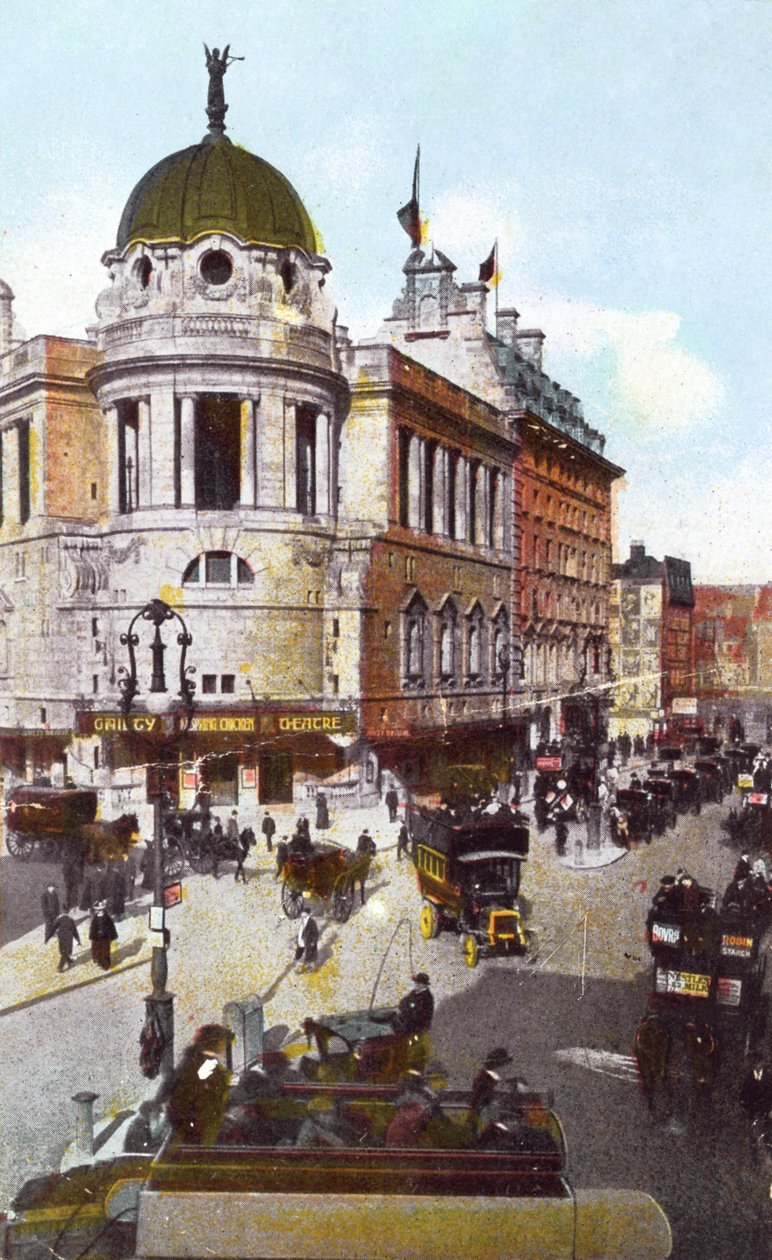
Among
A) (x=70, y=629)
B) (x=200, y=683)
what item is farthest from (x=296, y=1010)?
(x=70, y=629)

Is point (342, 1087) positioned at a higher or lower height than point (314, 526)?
lower

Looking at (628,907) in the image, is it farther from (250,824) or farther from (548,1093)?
(250,824)

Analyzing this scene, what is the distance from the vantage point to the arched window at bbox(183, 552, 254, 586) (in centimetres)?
1051

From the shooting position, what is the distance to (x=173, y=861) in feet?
33.7

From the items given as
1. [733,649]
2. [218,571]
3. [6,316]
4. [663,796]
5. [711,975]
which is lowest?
[711,975]

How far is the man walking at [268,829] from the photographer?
10.6 metres

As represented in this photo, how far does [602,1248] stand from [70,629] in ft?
24.2

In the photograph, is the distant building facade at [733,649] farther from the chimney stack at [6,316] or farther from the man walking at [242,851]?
the chimney stack at [6,316]

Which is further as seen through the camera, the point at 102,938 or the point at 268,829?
the point at 268,829

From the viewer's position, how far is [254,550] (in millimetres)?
10633

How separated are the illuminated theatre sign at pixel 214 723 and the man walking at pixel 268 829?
90cm

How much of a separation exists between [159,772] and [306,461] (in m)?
3.64

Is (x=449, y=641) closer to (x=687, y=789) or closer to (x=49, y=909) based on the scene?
(x=687, y=789)

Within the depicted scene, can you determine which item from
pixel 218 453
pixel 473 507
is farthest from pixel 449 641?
pixel 218 453
